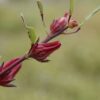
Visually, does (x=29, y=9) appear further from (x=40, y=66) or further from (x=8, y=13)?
(x=40, y=66)

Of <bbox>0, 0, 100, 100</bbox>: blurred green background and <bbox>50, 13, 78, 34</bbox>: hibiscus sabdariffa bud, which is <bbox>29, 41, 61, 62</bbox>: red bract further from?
<bbox>0, 0, 100, 100</bbox>: blurred green background

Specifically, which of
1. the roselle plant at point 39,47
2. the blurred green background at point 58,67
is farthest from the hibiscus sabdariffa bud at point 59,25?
the blurred green background at point 58,67

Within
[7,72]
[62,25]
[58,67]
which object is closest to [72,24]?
[62,25]

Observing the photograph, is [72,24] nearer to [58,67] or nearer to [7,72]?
[7,72]

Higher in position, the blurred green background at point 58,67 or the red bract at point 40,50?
the red bract at point 40,50

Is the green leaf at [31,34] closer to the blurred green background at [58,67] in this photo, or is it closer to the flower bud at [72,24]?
the flower bud at [72,24]

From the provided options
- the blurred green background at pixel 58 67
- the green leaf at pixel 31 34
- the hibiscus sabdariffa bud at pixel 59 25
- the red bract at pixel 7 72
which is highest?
the hibiscus sabdariffa bud at pixel 59 25

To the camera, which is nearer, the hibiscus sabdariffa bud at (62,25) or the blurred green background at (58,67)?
the hibiscus sabdariffa bud at (62,25)

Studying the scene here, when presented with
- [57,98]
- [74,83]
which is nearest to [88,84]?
[74,83]

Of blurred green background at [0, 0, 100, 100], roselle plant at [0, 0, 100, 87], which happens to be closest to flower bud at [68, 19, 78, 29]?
roselle plant at [0, 0, 100, 87]

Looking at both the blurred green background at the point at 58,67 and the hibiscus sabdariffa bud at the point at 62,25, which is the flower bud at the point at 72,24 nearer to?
the hibiscus sabdariffa bud at the point at 62,25

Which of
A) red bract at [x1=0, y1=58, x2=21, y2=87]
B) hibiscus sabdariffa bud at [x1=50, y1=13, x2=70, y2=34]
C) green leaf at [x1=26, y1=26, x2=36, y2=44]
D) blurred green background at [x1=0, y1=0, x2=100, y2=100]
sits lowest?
blurred green background at [x1=0, y1=0, x2=100, y2=100]
